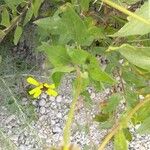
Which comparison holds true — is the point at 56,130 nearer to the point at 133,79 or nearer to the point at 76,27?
the point at 133,79

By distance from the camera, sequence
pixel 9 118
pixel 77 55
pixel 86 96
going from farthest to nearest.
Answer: pixel 9 118
pixel 86 96
pixel 77 55

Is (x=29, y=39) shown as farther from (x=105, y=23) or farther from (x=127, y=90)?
(x=127, y=90)

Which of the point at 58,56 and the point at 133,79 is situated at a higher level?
the point at 58,56

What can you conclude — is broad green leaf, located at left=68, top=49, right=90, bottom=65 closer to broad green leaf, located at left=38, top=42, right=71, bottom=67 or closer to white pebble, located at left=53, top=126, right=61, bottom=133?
broad green leaf, located at left=38, top=42, right=71, bottom=67

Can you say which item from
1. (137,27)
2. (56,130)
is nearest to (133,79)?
(137,27)

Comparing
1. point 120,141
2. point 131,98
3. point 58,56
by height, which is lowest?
point 131,98

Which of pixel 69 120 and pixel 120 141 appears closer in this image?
pixel 69 120

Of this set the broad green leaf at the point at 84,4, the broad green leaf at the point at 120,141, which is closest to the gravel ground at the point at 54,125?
the broad green leaf at the point at 84,4
